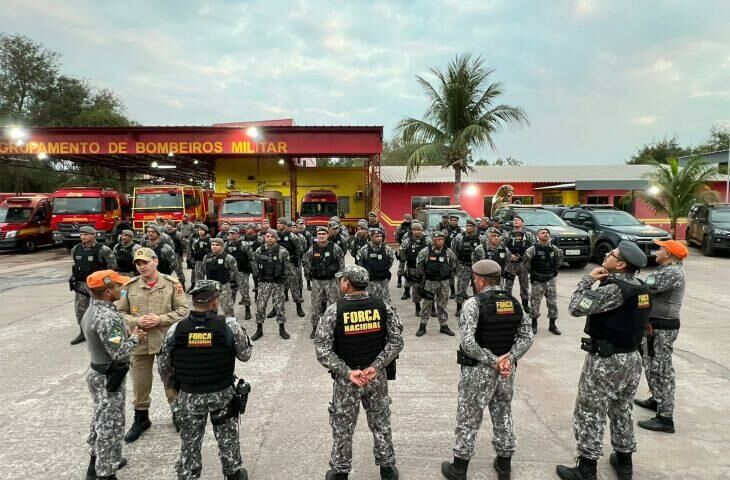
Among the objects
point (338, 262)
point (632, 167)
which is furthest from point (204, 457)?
point (632, 167)

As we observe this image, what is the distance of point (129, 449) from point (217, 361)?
1750 millimetres

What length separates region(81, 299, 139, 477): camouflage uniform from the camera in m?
3.15

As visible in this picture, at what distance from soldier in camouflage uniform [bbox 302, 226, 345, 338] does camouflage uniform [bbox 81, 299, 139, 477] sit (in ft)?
13.2

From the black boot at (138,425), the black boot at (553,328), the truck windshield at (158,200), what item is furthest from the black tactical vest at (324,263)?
the truck windshield at (158,200)

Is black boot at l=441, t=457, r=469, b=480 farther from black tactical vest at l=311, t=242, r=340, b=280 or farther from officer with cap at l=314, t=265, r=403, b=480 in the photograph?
black tactical vest at l=311, t=242, r=340, b=280

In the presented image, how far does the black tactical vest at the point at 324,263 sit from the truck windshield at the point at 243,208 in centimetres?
878

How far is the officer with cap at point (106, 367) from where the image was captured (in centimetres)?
315

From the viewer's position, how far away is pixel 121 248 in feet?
24.7

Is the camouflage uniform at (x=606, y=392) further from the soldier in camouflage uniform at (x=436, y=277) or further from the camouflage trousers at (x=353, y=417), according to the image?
the soldier in camouflage uniform at (x=436, y=277)

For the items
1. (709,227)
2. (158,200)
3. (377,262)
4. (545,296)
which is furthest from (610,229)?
(158,200)

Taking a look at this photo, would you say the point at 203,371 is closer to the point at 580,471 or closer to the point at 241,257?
the point at 580,471

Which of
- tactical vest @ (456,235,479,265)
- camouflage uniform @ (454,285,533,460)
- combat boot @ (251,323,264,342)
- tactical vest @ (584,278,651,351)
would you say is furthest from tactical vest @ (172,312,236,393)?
tactical vest @ (456,235,479,265)

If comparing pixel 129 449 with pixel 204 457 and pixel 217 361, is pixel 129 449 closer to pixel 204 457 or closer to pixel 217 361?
pixel 204 457

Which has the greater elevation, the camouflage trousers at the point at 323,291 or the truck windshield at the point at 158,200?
the truck windshield at the point at 158,200
